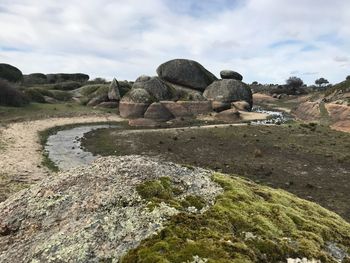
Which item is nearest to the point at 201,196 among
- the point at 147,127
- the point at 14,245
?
the point at 14,245

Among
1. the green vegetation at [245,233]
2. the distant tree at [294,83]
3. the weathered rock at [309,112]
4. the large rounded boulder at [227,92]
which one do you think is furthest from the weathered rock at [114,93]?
the distant tree at [294,83]

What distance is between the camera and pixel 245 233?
381 inches

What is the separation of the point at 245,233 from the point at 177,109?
55.1 meters

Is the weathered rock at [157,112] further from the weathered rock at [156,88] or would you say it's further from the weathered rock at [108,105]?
the weathered rock at [108,105]

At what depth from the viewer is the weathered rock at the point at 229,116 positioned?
62322 mm

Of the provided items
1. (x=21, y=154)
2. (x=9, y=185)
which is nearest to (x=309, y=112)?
(x=21, y=154)

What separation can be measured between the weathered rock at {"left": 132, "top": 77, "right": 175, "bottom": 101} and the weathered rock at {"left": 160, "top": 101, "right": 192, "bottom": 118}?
148 inches

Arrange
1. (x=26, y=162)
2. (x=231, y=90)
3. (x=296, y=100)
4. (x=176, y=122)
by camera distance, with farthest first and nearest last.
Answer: (x=296, y=100), (x=231, y=90), (x=176, y=122), (x=26, y=162)

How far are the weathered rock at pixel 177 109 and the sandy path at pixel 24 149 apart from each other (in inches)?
551

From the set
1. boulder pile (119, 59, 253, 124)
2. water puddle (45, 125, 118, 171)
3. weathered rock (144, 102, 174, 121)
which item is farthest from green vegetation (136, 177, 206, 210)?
weathered rock (144, 102, 174, 121)

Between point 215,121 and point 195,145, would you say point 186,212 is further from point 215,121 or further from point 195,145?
point 215,121

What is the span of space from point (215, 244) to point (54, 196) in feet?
16.8

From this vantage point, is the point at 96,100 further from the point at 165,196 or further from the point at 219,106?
the point at 165,196

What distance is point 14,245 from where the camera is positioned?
33.0 ft
